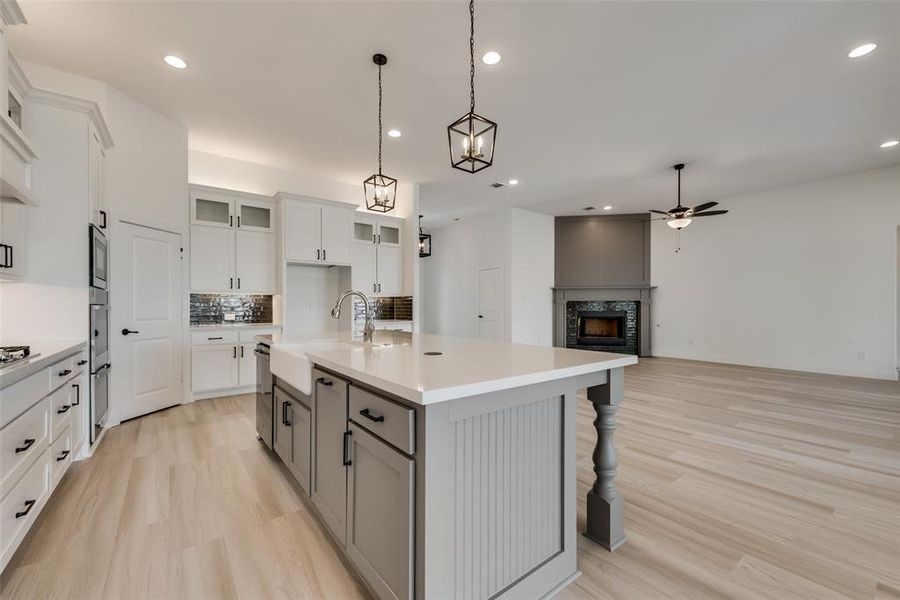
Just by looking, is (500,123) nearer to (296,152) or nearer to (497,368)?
(296,152)

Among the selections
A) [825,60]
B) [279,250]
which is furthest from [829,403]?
[279,250]

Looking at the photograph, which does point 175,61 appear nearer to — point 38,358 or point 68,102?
point 68,102

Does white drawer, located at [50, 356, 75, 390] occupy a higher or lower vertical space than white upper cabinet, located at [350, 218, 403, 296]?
lower

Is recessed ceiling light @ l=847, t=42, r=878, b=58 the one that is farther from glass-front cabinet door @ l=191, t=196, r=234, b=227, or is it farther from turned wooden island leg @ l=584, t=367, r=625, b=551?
glass-front cabinet door @ l=191, t=196, r=234, b=227

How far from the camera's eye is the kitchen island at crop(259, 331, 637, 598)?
1.15m

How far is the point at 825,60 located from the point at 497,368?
3828 mm

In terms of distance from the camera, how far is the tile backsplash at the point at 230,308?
4679 mm

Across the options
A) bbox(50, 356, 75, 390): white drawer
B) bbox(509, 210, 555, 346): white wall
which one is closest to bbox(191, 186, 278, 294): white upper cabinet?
bbox(50, 356, 75, 390): white drawer

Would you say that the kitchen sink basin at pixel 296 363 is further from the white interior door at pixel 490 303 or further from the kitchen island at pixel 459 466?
the white interior door at pixel 490 303

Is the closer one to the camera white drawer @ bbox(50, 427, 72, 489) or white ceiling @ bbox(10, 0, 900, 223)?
white drawer @ bbox(50, 427, 72, 489)

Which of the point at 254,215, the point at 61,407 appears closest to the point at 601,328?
the point at 254,215

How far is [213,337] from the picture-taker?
4379mm

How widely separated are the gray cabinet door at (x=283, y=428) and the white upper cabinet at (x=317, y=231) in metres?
2.87

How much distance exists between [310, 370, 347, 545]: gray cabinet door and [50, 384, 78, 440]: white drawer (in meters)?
1.45
